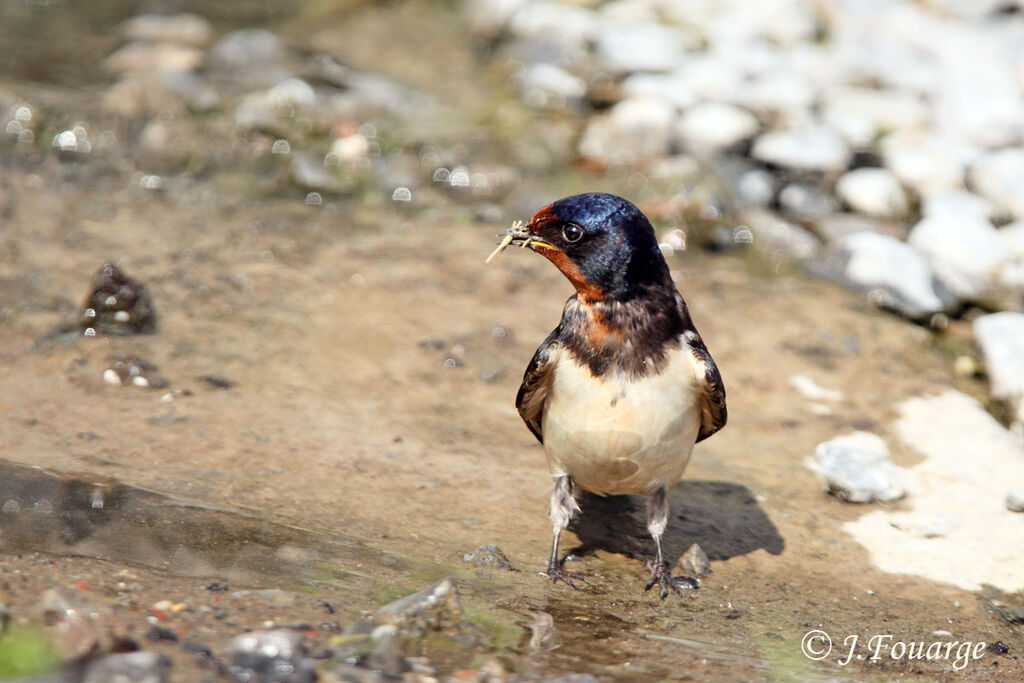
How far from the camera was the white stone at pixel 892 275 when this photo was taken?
23.3 ft

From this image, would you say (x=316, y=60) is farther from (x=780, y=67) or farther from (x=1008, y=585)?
(x=1008, y=585)

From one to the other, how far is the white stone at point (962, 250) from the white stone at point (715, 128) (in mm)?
1518

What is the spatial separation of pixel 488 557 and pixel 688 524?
113 cm

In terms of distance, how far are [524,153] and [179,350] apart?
368 cm

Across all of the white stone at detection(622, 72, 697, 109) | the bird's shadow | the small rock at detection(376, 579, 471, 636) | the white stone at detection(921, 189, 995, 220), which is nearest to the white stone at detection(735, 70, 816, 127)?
the white stone at detection(622, 72, 697, 109)

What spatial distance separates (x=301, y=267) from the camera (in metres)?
6.92

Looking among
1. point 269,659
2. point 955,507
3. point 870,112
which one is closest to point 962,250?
point 870,112

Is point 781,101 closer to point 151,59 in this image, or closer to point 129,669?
point 151,59

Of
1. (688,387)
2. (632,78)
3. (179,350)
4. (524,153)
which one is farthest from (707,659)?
(632,78)

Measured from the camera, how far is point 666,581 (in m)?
4.46

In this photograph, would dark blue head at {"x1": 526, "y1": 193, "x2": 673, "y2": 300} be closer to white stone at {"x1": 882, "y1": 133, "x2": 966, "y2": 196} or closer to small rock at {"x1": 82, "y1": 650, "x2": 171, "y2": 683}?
small rock at {"x1": 82, "y1": 650, "x2": 171, "y2": 683}

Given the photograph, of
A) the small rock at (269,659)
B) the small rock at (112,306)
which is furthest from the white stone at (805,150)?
the small rock at (269,659)

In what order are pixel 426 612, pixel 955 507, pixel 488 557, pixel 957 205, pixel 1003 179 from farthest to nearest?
pixel 1003 179 < pixel 957 205 < pixel 955 507 < pixel 488 557 < pixel 426 612

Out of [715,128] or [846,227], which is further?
[715,128]
